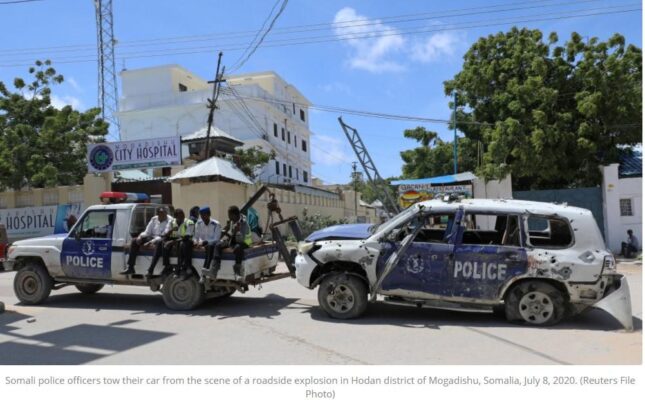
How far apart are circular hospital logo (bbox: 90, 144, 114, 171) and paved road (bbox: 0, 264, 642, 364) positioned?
1400 cm

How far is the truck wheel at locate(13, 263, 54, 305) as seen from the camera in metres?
9.10

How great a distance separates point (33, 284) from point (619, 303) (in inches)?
379

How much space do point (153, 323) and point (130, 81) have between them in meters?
41.6

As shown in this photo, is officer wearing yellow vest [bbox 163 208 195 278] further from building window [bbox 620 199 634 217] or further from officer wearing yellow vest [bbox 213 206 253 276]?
building window [bbox 620 199 634 217]

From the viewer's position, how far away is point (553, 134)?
673 inches

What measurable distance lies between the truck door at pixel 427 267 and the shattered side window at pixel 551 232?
1.17 meters

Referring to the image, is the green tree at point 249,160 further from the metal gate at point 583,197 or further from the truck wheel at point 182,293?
the truck wheel at point 182,293

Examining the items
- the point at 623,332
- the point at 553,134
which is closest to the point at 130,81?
the point at 553,134

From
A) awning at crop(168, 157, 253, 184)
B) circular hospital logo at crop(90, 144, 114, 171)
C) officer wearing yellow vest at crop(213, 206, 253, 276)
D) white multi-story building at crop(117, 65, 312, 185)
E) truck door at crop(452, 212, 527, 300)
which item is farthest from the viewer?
white multi-story building at crop(117, 65, 312, 185)

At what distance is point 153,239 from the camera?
339 inches

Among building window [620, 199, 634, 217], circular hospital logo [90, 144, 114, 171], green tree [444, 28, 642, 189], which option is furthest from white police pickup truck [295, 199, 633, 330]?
circular hospital logo [90, 144, 114, 171]

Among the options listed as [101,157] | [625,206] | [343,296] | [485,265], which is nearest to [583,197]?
[625,206]

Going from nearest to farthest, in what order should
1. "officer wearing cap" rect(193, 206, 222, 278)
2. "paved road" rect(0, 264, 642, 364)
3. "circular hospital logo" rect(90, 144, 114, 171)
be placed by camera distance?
"paved road" rect(0, 264, 642, 364), "officer wearing cap" rect(193, 206, 222, 278), "circular hospital logo" rect(90, 144, 114, 171)

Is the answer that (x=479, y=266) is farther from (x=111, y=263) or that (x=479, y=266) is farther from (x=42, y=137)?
(x=42, y=137)
